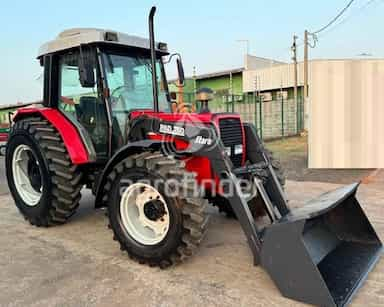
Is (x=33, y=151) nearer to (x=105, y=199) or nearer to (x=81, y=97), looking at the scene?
(x=81, y=97)

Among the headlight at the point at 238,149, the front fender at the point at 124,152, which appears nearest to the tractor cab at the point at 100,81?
the front fender at the point at 124,152

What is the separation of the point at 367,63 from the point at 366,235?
641cm

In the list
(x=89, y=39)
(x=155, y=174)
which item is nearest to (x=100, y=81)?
(x=89, y=39)

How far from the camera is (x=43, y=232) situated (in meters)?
4.38

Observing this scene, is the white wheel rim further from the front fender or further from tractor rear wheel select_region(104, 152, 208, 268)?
the front fender

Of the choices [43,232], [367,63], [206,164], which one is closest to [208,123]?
[206,164]

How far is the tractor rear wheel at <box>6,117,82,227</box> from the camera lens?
13.7 ft

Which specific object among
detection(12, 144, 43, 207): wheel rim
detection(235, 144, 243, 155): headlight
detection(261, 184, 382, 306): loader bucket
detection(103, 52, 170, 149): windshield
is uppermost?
detection(103, 52, 170, 149): windshield

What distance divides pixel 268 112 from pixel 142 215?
1416 centimetres

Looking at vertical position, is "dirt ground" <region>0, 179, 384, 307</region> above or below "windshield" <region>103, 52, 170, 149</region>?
below

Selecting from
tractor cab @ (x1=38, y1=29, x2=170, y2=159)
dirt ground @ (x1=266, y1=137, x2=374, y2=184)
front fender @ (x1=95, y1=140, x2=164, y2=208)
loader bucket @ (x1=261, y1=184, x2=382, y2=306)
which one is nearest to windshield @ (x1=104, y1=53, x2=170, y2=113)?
tractor cab @ (x1=38, y1=29, x2=170, y2=159)

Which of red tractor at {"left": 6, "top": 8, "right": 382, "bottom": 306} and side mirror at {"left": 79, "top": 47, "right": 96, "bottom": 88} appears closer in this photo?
red tractor at {"left": 6, "top": 8, "right": 382, "bottom": 306}

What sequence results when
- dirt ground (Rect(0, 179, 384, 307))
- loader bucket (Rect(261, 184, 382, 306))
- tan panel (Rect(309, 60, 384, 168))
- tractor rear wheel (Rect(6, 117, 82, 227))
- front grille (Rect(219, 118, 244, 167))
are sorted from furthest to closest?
tan panel (Rect(309, 60, 384, 168)) → tractor rear wheel (Rect(6, 117, 82, 227)) → front grille (Rect(219, 118, 244, 167)) → dirt ground (Rect(0, 179, 384, 307)) → loader bucket (Rect(261, 184, 382, 306))

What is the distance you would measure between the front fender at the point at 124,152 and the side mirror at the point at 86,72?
884mm
